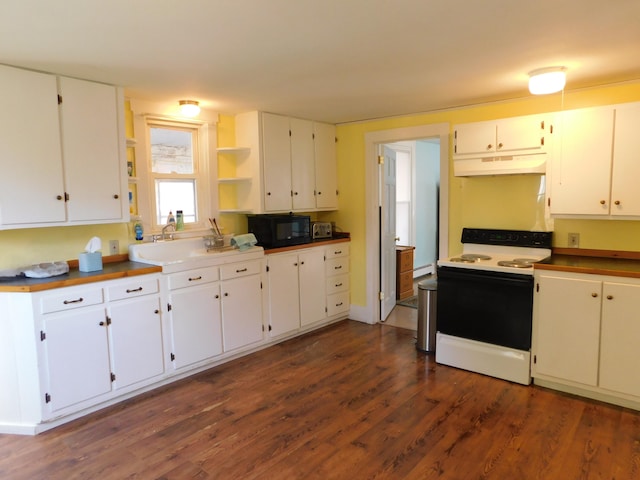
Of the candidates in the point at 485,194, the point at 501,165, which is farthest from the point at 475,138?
the point at 485,194

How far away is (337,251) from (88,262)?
8.28ft

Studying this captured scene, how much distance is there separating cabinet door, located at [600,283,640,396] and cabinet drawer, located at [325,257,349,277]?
2.55 metres

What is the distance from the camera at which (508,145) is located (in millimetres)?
3410

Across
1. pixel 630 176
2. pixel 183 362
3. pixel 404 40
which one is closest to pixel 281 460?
pixel 183 362

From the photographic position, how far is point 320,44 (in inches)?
91.9

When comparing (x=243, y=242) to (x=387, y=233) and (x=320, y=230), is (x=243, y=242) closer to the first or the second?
(x=320, y=230)

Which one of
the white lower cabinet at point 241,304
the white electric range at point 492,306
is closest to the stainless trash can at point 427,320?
the white electric range at point 492,306

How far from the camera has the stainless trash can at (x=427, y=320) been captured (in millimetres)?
3840

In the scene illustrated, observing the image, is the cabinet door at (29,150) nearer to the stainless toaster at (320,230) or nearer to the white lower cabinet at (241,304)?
the white lower cabinet at (241,304)

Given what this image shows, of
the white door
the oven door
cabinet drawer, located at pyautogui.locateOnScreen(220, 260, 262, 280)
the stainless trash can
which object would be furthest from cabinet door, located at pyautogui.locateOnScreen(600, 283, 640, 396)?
cabinet drawer, located at pyautogui.locateOnScreen(220, 260, 262, 280)

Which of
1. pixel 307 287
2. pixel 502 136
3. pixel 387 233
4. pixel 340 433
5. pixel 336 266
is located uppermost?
pixel 502 136

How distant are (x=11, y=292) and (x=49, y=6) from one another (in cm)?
164

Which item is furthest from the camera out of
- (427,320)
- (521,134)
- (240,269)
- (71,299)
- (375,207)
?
(375,207)

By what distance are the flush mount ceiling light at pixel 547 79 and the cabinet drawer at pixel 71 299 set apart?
10.6 ft
